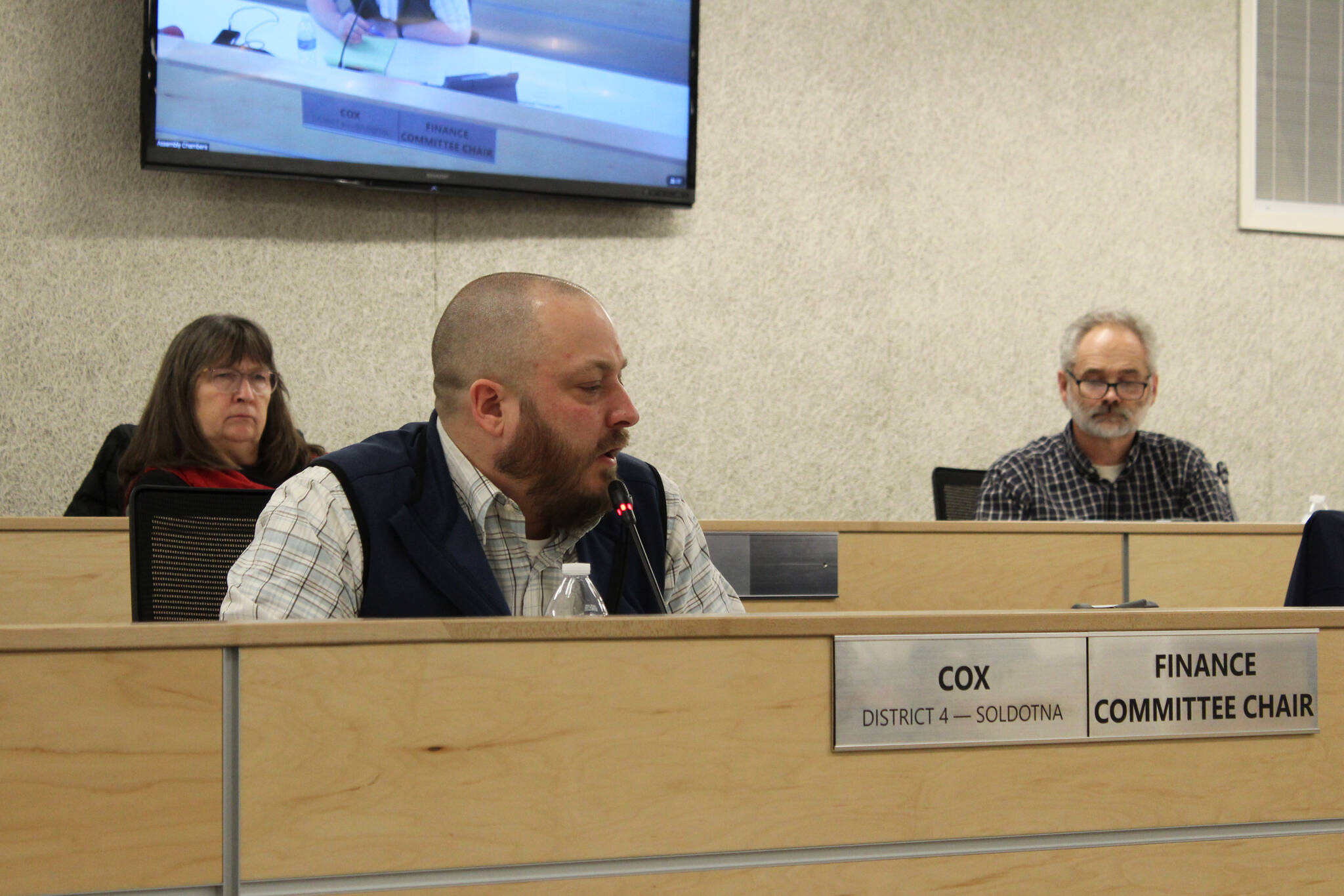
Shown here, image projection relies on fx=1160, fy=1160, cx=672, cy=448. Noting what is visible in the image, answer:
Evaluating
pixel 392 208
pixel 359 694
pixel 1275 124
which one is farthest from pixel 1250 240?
pixel 359 694

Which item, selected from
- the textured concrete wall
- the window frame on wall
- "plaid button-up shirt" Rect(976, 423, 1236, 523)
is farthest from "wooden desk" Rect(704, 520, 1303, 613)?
the window frame on wall

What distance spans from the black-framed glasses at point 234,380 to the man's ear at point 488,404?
5.28ft

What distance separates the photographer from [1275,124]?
14.9ft

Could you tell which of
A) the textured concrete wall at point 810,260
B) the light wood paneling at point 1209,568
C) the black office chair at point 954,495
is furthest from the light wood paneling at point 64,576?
the black office chair at point 954,495

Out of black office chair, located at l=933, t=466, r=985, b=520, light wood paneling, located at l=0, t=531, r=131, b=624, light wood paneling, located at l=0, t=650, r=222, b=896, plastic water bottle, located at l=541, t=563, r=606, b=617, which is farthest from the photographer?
black office chair, located at l=933, t=466, r=985, b=520

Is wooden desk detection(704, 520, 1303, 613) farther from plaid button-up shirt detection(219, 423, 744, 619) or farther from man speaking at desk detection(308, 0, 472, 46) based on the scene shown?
man speaking at desk detection(308, 0, 472, 46)

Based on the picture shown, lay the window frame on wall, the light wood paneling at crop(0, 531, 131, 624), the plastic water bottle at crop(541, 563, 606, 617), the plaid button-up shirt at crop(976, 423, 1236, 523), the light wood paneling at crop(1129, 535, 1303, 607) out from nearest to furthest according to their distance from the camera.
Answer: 1. the plastic water bottle at crop(541, 563, 606, 617)
2. the light wood paneling at crop(0, 531, 131, 624)
3. the light wood paneling at crop(1129, 535, 1303, 607)
4. the plaid button-up shirt at crop(976, 423, 1236, 523)
5. the window frame on wall

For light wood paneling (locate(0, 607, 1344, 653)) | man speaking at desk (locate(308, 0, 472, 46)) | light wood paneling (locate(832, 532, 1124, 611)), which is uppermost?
man speaking at desk (locate(308, 0, 472, 46))

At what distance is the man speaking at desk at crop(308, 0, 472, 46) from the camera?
348 cm

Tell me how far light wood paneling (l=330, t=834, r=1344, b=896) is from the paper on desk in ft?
10.6

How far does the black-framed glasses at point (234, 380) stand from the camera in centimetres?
278

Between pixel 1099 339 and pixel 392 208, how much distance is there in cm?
218

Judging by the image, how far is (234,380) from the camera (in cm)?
280

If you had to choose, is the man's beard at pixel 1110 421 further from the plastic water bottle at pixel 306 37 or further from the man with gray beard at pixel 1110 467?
the plastic water bottle at pixel 306 37
